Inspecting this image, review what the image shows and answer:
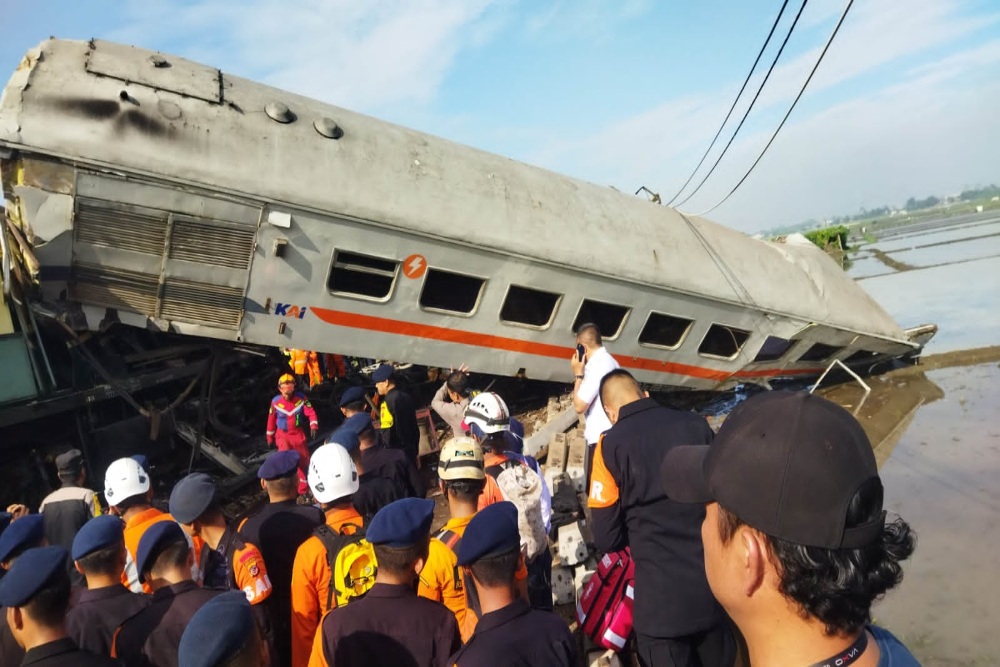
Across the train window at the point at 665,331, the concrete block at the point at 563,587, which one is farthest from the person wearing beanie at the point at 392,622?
the train window at the point at 665,331

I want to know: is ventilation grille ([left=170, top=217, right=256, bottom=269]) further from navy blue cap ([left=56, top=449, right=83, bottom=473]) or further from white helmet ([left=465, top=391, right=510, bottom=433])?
white helmet ([left=465, top=391, right=510, bottom=433])

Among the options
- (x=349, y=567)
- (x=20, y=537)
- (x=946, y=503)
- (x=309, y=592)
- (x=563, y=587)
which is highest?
(x=349, y=567)

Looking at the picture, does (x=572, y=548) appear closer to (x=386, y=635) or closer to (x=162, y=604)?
(x=386, y=635)

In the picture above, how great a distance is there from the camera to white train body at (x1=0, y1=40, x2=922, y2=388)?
5.49 metres

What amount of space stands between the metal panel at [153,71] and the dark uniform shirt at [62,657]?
5.50 metres

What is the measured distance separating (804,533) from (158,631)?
2.49m

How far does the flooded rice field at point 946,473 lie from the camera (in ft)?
13.4

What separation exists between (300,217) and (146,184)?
1.40 m

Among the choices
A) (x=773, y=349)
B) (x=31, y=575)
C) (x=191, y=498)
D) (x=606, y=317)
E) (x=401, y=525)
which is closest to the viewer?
(x=31, y=575)

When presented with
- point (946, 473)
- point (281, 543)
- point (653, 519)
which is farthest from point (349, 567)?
point (946, 473)

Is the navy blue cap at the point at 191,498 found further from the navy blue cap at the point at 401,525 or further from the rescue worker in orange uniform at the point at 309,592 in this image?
the navy blue cap at the point at 401,525

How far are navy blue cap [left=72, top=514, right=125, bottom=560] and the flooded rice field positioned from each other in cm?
472

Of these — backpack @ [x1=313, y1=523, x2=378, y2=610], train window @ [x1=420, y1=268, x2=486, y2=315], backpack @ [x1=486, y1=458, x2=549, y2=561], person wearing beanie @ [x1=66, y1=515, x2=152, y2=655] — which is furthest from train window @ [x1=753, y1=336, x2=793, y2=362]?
person wearing beanie @ [x1=66, y1=515, x2=152, y2=655]

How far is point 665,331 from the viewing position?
8727mm
